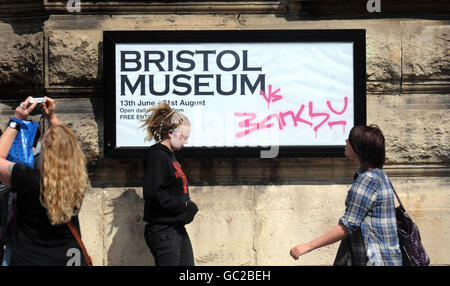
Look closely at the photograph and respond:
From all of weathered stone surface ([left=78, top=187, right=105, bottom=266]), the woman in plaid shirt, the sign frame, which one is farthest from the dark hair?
weathered stone surface ([left=78, top=187, right=105, bottom=266])

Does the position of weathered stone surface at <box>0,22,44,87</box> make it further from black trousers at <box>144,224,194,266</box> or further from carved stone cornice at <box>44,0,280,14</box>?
black trousers at <box>144,224,194,266</box>

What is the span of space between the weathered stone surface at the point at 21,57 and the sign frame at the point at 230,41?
0.70m

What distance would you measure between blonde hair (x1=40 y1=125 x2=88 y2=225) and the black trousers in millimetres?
1198

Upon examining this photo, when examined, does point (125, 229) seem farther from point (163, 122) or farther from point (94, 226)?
point (163, 122)

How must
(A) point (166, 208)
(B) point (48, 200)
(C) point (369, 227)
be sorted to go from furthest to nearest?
(A) point (166, 208) < (C) point (369, 227) < (B) point (48, 200)

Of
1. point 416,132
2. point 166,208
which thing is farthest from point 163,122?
point 416,132

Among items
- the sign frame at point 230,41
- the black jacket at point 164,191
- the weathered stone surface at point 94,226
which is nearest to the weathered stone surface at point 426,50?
the sign frame at point 230,41

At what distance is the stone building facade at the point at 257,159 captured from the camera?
6.07m

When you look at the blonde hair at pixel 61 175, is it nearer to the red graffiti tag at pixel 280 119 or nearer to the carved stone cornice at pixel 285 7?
the red graffiti tag at pixel 280 119

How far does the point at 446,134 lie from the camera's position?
612 centimetres

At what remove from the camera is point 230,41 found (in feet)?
19.8

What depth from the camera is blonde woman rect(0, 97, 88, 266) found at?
3639 mm

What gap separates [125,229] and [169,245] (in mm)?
1342
